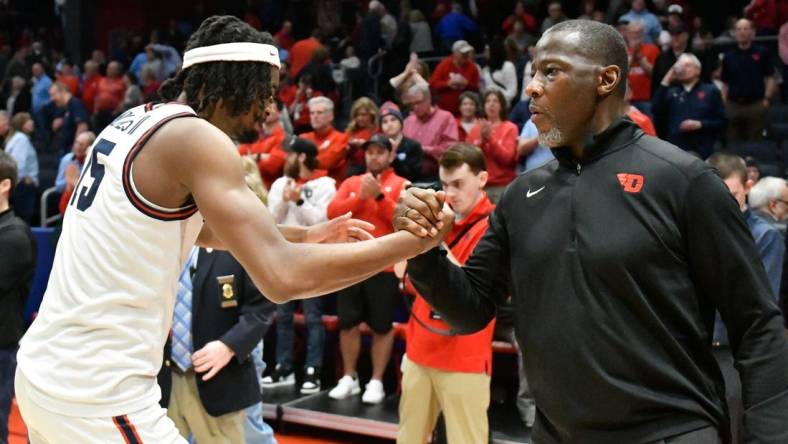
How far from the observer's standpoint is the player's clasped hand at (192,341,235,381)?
4.80 metres

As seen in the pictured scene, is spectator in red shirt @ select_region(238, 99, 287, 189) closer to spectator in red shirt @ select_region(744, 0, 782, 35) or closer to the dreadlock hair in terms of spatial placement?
spectator in red shirt @ select_region(744, 0, 782, 35)

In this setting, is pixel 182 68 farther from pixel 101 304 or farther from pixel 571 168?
pixel 571 168

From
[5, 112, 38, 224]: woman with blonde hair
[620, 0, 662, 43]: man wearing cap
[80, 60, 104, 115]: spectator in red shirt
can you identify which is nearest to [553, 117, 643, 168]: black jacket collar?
[620, 0, 662, 43]: man wearing cap

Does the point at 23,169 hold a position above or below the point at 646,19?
below

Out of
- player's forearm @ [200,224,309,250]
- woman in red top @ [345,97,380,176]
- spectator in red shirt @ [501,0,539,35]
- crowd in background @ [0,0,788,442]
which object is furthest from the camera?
spectator in red shirt @ [501,0,539,35]

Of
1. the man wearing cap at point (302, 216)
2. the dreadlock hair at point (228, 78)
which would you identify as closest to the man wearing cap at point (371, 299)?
the man wearing cap at point (302, 216)

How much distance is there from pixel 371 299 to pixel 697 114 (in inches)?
149

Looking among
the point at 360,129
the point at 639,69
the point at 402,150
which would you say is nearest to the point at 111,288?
the point at 402,150

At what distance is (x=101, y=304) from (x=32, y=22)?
21091mm

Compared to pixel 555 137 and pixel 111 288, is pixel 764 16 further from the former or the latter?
pixel 111 288

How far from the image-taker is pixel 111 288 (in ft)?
8.88

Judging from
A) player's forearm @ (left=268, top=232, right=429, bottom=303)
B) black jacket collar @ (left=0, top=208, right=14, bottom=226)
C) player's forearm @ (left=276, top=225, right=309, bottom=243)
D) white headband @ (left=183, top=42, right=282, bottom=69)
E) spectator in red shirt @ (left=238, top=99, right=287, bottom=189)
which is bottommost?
spectator in red shirt @ (left=238, top=99, right=287, bottom=189)

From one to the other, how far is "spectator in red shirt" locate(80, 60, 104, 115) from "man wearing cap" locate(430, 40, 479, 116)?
650cm

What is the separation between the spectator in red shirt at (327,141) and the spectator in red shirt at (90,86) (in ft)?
23.7
